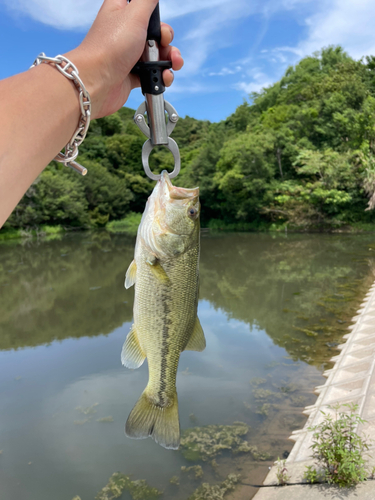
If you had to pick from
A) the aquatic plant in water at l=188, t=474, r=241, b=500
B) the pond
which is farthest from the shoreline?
the aquatic plant in water at l=188, t=474, r=241, b=500

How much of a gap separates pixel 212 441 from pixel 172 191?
4297 millimetres

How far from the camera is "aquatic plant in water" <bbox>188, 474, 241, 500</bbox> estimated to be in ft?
13.1

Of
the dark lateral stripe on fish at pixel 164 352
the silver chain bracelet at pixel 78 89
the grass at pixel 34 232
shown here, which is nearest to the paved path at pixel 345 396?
the dark lateral stripe on fish at pixel 164 352

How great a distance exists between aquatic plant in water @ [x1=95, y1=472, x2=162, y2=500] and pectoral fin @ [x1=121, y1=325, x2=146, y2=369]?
3161 millimetres

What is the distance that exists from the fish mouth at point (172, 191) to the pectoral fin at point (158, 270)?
29 cm

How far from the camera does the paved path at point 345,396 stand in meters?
3.67

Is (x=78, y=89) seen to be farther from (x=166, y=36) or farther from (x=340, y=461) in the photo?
(x=340, y=461)

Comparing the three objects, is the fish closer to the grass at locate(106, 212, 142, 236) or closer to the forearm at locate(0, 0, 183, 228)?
the forearm at locate(0, 0, 183, 228)

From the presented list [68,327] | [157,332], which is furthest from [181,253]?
[68,327]

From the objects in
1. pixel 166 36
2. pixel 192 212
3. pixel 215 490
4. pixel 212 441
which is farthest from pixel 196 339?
pixel 212 441

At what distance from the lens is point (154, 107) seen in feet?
5.02

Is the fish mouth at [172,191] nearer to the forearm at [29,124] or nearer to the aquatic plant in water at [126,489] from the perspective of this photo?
the forearm at [29,124]

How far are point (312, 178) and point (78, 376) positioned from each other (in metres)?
26.7

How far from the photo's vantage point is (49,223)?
128ft
